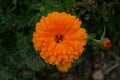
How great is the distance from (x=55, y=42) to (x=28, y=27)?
1.80ft

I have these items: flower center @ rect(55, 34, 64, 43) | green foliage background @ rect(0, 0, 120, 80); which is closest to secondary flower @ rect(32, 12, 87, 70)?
flower center @ rect(55, 34, 64, 43)

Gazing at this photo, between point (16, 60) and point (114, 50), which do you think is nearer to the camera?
point (16, 60)

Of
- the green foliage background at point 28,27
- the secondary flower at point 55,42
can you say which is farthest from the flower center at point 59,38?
the green foliage background at point 28,27

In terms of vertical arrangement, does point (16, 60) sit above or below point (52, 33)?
below

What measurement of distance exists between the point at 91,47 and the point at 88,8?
41 centimetres

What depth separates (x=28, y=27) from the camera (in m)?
2.31

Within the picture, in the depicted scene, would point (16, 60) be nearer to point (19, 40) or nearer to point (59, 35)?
point (19, 40)

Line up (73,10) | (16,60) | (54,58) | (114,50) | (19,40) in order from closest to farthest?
(54,58) < (73,10) < (19,40) < (16,60) < (114,50)

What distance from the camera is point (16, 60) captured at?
7.77 feet

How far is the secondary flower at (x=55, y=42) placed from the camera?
176 cm

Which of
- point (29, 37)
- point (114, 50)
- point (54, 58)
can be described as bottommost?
point (114, 50)

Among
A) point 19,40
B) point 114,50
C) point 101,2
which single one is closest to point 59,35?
point 19,40

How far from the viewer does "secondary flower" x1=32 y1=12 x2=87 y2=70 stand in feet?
5.78

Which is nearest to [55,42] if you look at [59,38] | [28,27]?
[59,38]
